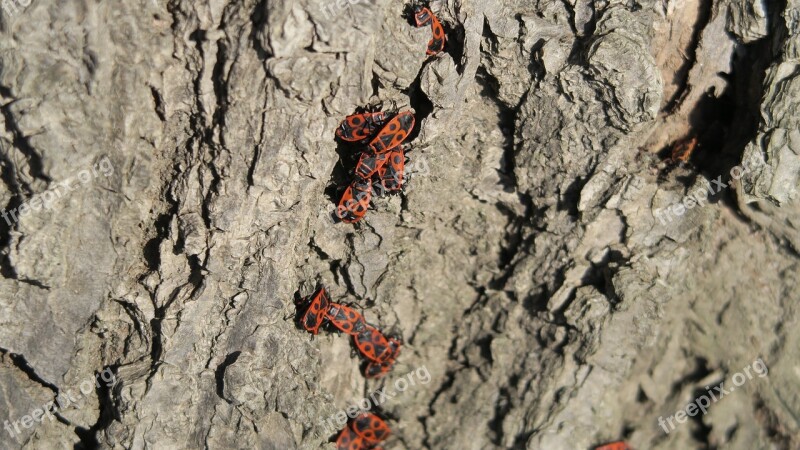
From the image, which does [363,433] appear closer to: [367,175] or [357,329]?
[357,329]

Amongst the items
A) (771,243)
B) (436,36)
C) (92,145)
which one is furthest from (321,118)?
(771,243)

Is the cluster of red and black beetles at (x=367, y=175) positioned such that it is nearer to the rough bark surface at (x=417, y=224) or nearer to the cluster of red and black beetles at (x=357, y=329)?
the cluster of red and black beetles at (x=357, y=329)

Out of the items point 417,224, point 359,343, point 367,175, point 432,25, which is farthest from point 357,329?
point 432,25

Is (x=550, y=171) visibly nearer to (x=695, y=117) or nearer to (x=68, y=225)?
(x=695, y=117)

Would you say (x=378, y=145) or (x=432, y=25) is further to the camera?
(x=378, y=145)

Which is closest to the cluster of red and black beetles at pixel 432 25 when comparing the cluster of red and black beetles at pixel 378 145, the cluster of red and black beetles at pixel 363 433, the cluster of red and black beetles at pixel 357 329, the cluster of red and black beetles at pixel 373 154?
the cluster of red and black beetles at pixel 378 145
